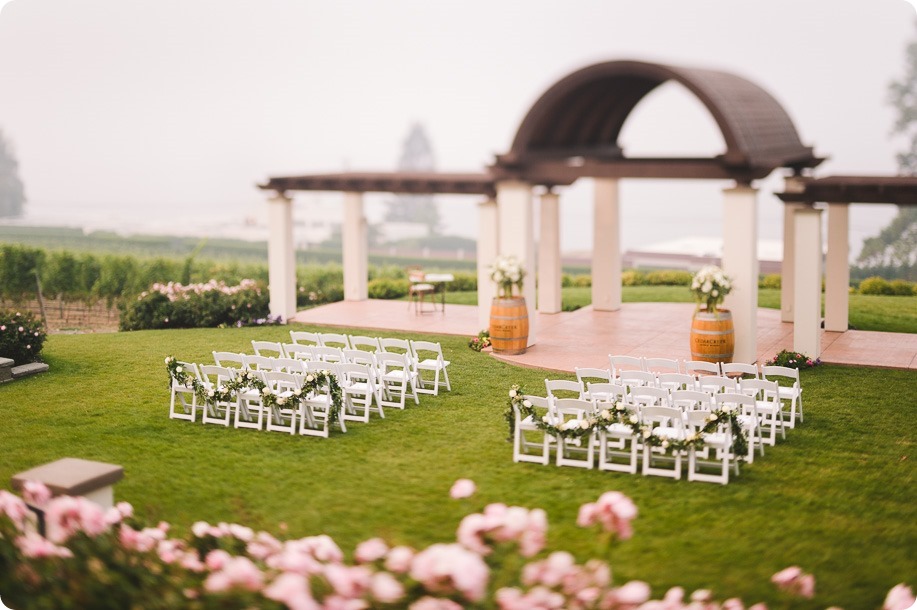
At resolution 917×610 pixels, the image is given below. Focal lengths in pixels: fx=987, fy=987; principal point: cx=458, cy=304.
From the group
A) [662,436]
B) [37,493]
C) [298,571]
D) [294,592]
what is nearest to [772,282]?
[662,436]

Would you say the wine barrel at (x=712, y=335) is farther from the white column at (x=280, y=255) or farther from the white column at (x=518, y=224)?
the white column at (x=280, y=255)

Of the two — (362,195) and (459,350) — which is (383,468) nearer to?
(459,350)

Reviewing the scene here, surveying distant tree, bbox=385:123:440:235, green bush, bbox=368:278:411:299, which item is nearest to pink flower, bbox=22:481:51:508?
green bush, bbox=368:278:411:299

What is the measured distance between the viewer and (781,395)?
1268cm

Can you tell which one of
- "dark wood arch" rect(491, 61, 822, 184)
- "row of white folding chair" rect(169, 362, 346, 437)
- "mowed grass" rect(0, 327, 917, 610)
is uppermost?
"dark wood arch" rect(491, 61, 822, 184)

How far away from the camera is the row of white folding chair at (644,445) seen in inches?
416

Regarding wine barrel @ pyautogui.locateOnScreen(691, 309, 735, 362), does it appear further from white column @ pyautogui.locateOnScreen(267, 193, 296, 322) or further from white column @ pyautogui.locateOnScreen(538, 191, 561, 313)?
white column @ pyautogui.locateOnScreen(267, 193, 296, 322)

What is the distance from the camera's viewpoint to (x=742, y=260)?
51.4 feet

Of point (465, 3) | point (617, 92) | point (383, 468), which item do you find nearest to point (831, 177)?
point (617, 92)

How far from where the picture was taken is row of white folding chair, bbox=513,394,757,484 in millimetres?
10578

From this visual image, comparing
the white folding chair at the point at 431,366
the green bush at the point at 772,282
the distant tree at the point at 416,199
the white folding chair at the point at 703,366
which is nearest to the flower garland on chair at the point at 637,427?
the white folding chair at the point at 703,366

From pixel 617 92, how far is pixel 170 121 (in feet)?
174

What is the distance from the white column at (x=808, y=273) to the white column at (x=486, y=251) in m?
5.54

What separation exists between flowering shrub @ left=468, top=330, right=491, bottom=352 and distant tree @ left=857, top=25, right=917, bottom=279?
118ft
